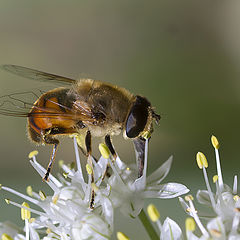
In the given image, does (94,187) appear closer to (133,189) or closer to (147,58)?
(133,189)

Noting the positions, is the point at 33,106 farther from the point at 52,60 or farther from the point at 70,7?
the point at 70,7

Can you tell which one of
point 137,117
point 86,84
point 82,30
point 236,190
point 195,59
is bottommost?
point 236,190

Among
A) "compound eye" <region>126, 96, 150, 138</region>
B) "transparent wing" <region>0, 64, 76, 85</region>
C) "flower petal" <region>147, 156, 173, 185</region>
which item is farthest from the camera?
"transparent wing" <region>0, 64, 76, 85</region>

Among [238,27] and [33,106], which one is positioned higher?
[238,27]

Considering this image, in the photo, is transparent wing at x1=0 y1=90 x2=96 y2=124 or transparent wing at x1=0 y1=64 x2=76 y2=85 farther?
transparent wing at x1=0 y1=64 x2=76 y2=85

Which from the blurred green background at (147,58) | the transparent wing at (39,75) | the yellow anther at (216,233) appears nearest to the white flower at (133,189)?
the yellow anther at (216,233)

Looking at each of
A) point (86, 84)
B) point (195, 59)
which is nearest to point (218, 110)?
point (195, 59)

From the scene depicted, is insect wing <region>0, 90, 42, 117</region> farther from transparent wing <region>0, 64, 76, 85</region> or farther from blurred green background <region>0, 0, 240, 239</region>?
blurred green background <region>0, 0, 240, 239</region>

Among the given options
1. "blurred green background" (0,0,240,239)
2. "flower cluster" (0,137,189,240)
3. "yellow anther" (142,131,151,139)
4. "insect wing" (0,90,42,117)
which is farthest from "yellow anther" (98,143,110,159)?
"blurred green background" (0,0,240,239)
